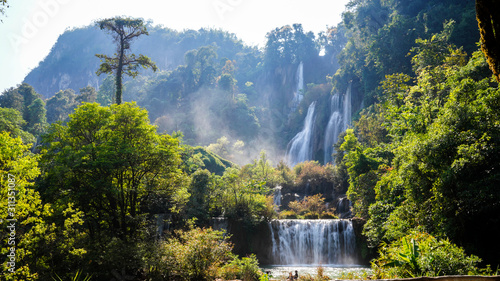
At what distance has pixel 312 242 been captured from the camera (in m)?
22.0

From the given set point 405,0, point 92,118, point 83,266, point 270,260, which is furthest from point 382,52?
point 83,266

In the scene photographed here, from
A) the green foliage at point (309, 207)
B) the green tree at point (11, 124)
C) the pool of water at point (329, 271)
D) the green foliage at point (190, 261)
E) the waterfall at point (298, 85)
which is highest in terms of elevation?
the waterfall at point (298, 85)

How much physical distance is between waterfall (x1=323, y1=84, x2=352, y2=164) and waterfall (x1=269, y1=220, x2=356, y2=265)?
24.2 m

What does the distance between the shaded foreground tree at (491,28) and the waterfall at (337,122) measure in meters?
42.0

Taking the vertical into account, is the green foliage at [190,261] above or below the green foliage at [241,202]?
below

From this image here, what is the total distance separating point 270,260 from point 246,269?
39.3 feet

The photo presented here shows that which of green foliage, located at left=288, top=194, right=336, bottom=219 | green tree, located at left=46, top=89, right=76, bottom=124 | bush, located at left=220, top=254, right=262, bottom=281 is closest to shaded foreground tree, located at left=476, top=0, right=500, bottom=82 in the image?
bush, located at left=220, top=254, right=262, bottom=281

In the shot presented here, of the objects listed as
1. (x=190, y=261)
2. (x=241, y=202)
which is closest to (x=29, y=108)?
(x=241, y=202)

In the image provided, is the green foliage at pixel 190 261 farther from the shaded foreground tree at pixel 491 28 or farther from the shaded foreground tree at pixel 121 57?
the shaded foreground tree at pixel 121 57

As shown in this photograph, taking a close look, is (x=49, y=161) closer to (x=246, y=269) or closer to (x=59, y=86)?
(x=246, y=269)

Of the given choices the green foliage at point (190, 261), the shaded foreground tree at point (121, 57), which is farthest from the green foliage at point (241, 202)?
the shaded foreground tree at point (121, 57)

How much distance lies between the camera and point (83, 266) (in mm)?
10836

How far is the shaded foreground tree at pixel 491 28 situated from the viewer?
3.38 m

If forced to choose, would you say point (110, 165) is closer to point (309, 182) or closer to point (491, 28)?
point (491, 28)
